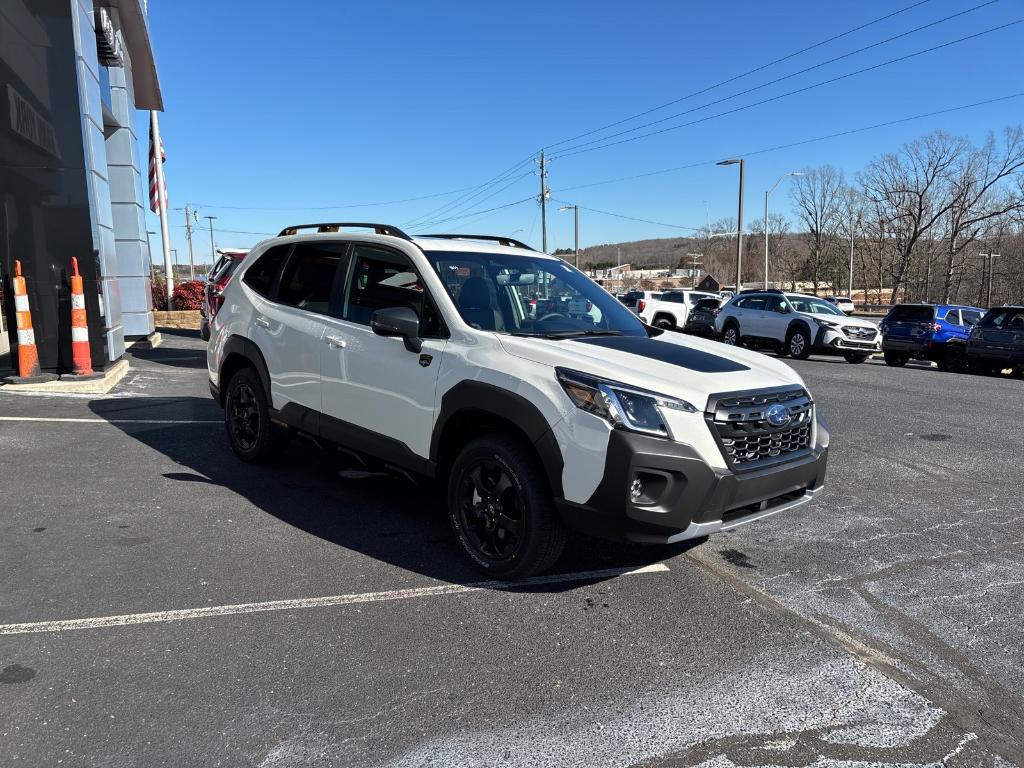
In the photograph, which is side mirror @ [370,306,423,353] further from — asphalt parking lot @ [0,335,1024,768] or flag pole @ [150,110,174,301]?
flag pole @ [150,110,174,301]

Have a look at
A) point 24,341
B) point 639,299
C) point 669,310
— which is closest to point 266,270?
point 24,341

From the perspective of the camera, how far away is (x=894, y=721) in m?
2.74

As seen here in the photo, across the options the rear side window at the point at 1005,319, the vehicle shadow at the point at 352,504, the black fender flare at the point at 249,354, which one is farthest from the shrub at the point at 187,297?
the rear side window at the point at 1005,319

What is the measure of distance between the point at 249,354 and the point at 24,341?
5082 millimetres

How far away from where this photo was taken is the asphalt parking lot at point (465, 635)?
2.60 meters

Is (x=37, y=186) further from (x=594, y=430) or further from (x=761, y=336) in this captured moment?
(x=761, y=336)

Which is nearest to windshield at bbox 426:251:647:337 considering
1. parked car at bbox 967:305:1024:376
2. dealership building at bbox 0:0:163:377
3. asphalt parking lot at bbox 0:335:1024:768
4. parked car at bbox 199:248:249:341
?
asphalt parking lot at bbox 0:335:1024:768

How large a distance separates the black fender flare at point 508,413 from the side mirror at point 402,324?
1.31ft

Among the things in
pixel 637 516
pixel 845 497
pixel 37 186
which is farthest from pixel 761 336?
pixel 637 516

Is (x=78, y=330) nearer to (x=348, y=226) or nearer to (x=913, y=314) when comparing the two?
(x=348, y=226)

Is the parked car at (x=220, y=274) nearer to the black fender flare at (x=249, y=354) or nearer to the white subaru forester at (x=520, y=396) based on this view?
the black fender flare at (x=249, y=354)

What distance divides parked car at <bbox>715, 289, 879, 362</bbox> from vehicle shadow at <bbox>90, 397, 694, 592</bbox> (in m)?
14.0

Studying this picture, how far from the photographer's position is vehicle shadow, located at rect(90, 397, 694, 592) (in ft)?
13.9

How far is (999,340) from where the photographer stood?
639 inches
